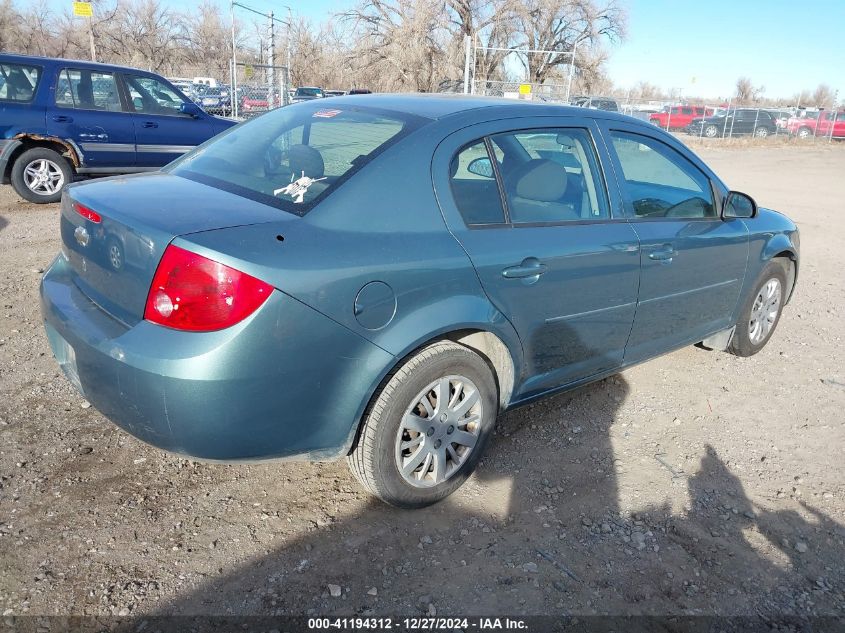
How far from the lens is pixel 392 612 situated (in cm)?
240

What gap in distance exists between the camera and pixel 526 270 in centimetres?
298

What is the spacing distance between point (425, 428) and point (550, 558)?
2.38ft

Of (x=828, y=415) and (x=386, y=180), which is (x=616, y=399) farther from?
(x=386, y=180)

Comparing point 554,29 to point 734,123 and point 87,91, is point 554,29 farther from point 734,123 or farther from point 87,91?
point 87,91

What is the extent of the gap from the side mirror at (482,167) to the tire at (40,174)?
298 inches

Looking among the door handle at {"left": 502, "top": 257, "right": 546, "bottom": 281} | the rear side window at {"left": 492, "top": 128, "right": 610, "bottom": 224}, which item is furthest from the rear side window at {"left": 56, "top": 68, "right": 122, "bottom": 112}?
the door handle at {"left": 502, "top": 257, "right": 546, "bottom": 281}

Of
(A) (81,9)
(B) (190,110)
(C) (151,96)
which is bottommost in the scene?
(B) (190,110)

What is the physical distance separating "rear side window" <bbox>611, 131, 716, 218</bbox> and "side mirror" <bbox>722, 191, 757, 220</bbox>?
75 mm

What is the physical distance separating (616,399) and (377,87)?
102 feet

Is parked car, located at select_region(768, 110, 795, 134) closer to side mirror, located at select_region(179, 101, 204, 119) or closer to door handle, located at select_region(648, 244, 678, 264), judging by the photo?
side mirror, located at select_region(179, 101, 204, 119)

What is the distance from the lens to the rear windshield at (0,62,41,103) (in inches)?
330

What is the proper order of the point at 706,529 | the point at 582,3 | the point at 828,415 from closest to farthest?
the point at 706,529, the point at 828,415, the point at 582,3

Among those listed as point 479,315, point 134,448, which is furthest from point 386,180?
point 134,448

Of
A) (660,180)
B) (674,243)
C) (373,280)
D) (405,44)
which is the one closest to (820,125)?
(405,44)
